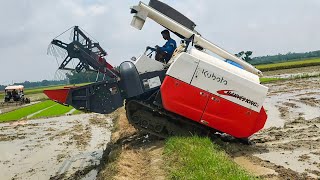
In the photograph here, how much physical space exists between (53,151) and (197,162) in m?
7.94

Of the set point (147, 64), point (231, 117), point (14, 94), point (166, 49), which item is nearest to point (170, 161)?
point (231, 117)

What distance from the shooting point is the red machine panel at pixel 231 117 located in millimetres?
10852

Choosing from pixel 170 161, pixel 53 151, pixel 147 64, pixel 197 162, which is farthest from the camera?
pixel 53 151

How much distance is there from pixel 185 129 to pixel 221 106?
4.58ft

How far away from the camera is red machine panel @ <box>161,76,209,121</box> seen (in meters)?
10.9

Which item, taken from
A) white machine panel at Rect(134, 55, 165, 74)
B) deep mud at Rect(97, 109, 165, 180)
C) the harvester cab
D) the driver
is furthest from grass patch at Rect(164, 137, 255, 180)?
the harvester cab

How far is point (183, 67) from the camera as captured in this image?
1080cm

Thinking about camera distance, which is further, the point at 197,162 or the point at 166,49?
the point at 166,49

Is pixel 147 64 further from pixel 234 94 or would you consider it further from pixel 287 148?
pixel 287 148

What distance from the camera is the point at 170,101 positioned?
1101 cm

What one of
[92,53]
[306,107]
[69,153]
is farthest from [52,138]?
[306,107]

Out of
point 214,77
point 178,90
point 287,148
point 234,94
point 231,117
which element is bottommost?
point 287,148

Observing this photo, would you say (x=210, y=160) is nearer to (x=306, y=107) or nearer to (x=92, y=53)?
(x=92, y=53)

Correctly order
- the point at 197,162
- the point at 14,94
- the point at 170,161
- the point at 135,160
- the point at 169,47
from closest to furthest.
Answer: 1. the point at 197,162
2. the point at 170,161
3. the point at 135,160
4. the point at 169,47
5. the point at 14,94
